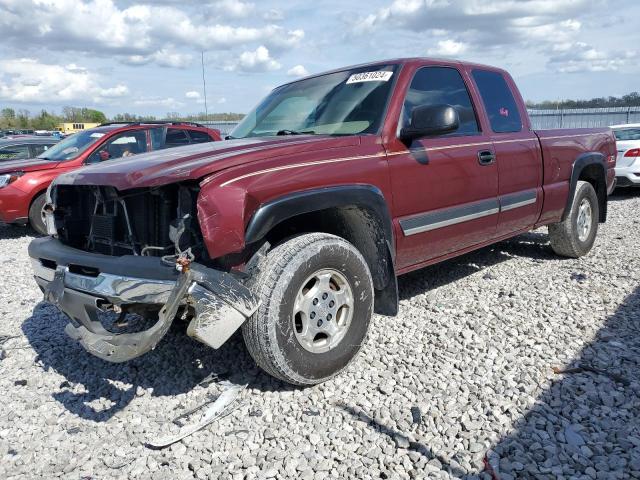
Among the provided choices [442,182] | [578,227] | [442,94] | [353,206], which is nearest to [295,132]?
[353,206]

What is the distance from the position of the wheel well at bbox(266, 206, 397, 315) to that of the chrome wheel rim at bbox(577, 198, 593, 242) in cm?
334

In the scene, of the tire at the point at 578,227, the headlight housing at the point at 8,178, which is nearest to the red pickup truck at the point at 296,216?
the tire at the point at 578,227

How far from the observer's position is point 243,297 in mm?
2648

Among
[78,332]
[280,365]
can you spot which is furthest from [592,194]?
[78,332]

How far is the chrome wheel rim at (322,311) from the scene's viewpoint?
3.02m

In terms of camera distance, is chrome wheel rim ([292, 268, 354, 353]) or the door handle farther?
the door handle

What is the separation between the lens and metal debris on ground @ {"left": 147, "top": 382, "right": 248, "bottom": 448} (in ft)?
8.84

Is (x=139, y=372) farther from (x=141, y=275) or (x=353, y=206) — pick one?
(x=353, y=206)

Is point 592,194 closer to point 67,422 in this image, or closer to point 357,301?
point 357,301

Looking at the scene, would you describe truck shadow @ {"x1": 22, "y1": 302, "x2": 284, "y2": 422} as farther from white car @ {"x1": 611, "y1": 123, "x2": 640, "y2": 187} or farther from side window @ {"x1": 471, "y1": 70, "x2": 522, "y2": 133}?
white car @ {"x1": 611, "y1": 123, "x2": 640, "y2": 187}

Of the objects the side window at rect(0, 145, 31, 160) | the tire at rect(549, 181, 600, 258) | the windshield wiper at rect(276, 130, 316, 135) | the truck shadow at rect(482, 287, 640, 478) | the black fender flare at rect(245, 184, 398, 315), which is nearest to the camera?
the truck shadow at rect(482, 287, 640, 478)

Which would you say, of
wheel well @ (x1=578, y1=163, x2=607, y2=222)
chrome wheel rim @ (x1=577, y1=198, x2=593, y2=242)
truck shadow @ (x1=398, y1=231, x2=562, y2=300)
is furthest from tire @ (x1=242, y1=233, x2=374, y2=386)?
wheel well @ (x1=578, y1=163, x2=607, y2=222)

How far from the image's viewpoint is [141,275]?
2654mm

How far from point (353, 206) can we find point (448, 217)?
103 centimetres
